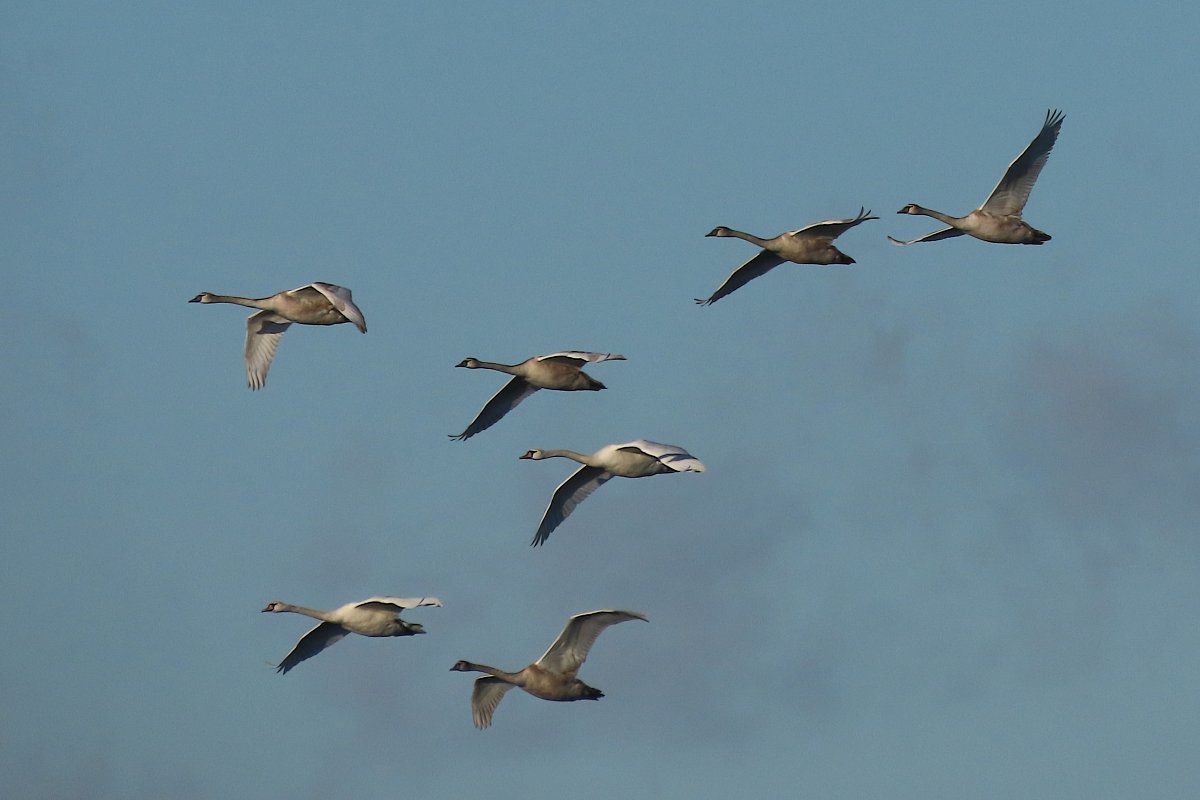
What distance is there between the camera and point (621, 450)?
49.8 m

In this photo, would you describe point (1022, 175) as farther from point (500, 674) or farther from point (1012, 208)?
point (500, 674)

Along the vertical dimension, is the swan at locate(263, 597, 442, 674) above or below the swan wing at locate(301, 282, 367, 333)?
below

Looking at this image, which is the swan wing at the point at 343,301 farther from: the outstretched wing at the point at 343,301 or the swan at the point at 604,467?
the swan at the point at 604,467

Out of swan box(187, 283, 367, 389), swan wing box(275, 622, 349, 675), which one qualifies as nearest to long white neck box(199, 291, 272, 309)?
swan box(187, 283, 367, 389)

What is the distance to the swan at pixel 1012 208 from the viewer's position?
51031 mm

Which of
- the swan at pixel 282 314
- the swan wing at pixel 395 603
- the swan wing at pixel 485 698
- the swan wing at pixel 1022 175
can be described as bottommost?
the swan wing at pixel 485 698

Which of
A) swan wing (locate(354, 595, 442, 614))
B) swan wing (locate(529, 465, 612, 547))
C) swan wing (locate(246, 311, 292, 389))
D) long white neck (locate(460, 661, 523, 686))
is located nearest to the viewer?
swan wing (locate(354, 595, 442, 614))

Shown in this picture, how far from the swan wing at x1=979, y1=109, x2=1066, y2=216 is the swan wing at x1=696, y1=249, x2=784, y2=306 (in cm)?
559

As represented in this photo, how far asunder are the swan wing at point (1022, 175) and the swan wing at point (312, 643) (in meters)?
18.9

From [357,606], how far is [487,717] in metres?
4.63

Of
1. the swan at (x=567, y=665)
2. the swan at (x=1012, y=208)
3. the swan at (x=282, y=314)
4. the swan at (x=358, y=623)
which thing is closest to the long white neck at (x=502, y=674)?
the swan at (x=567, y=665)

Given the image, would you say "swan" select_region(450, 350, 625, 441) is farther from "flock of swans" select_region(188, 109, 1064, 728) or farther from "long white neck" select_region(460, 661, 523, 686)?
"long white neck" select_region(460, 661, 523, 686)

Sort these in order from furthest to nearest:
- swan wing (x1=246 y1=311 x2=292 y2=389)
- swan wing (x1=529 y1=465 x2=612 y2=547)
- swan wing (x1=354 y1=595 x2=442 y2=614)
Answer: swan wing (x1=246 y1=311 x2=292 y2=389) < swan wing (x1=529 y1=465 x2=612 y2=547) < swan wing (x1=354 y1=595 x2=442 y2=614)

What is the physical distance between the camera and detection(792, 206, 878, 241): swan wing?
49.3m
